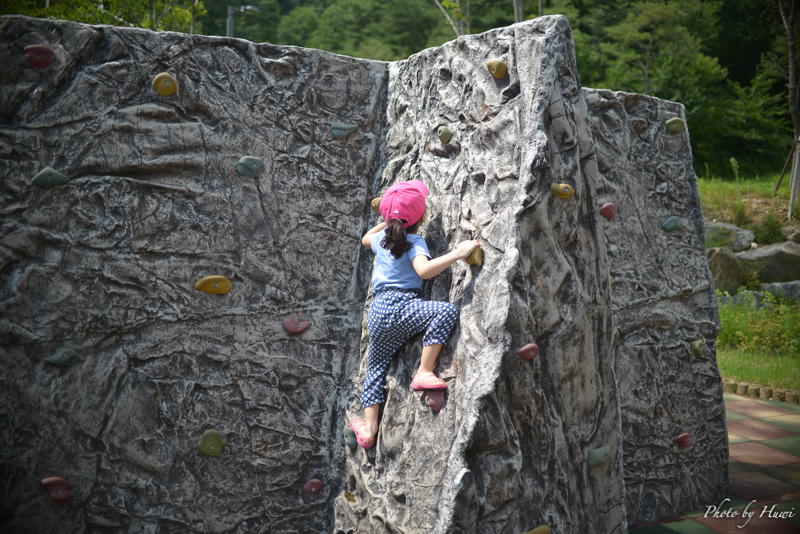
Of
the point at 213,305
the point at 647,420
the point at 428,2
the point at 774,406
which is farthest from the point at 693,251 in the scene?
the point at 428,2

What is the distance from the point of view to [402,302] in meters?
2.88

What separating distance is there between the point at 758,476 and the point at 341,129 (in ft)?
14.0

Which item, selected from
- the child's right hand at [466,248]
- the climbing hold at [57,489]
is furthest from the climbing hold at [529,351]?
the climbing hold at [57,489]

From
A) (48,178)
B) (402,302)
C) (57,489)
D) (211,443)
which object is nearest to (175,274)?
(48,178)

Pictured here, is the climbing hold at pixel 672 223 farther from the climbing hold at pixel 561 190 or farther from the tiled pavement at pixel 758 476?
the tiled pavement at pixel 758 476

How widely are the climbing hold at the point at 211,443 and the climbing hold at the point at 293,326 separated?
760mm

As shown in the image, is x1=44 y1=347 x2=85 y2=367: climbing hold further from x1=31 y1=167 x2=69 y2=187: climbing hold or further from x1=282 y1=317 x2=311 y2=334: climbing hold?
x1=282 y1=317 x2=311 y2=334: climbing hold

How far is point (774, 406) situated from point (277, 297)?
5.62 meters

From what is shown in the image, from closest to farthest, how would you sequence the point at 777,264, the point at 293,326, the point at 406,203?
the point at 406,203
the point at 293,326
the point at 777,264

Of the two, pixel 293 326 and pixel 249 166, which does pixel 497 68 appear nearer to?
pixel 249 166

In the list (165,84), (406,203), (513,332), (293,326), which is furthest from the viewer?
(293,326)

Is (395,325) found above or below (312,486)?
above

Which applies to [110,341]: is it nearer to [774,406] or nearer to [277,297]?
[277,297]

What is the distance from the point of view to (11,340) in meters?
3.03
